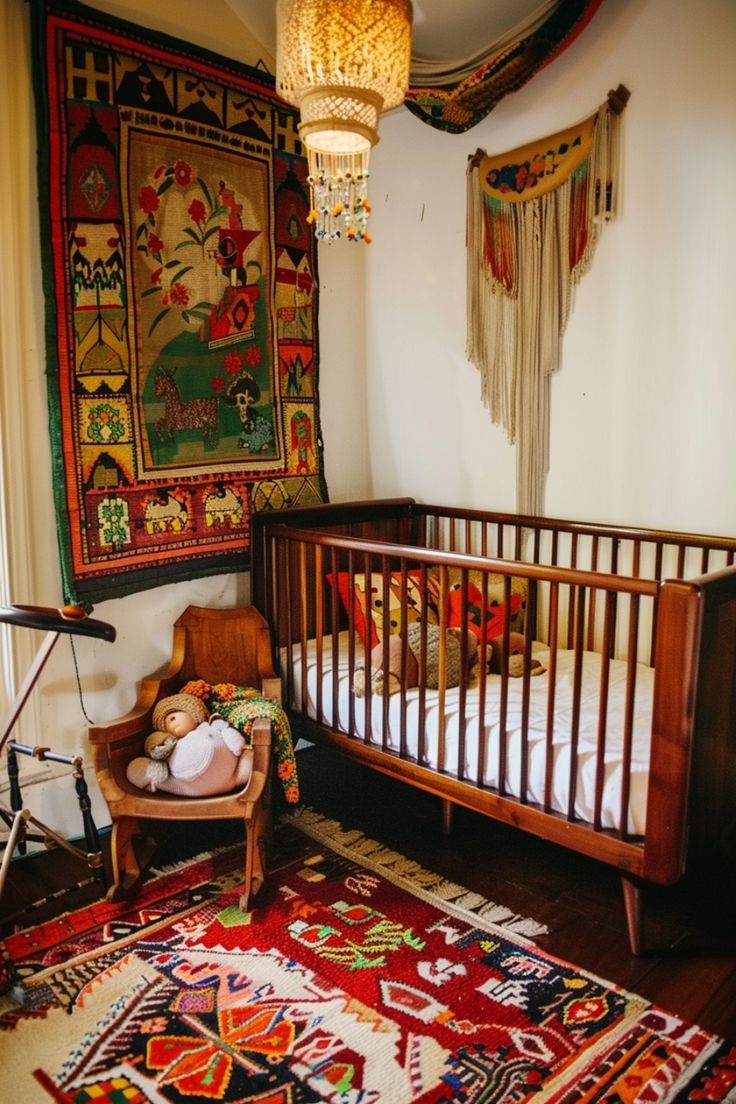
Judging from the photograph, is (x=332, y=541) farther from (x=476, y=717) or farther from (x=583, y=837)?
(x=583, y=837)

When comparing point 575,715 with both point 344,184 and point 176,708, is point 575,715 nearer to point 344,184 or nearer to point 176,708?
point 176,708

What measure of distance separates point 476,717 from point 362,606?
2.33ft

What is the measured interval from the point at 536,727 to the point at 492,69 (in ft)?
6.38

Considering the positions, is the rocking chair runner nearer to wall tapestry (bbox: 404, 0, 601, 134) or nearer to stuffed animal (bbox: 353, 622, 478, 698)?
stuffed animal (bbox: 353, 622, 478, 698)

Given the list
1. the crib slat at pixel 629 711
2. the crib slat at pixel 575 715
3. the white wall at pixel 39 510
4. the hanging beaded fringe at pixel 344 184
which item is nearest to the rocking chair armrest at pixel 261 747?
the white wall at pixel 39 510

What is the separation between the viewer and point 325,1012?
1.78 meters

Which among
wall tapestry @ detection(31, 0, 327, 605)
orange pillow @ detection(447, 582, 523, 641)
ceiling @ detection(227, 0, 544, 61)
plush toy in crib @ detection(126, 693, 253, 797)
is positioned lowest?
plush toy in crib @ detection(126, 693, 253, 797)

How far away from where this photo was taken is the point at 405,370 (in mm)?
3314

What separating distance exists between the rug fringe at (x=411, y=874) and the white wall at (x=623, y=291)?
1.27m

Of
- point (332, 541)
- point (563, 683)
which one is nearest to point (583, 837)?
point (563, 683)

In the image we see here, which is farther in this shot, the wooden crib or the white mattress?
the white mattress

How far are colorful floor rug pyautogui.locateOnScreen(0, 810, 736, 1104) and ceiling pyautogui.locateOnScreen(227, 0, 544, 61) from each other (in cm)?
260

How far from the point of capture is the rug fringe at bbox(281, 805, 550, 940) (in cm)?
209

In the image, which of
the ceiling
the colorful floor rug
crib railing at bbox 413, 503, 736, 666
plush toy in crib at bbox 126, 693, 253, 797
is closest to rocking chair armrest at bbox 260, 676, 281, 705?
plush toy in crib at bbox 126, 693, 253, 797
